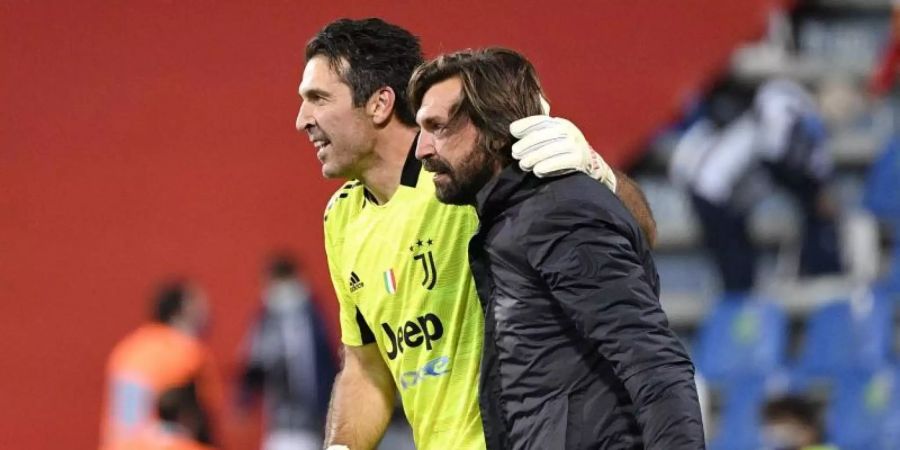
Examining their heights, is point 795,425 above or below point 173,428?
above

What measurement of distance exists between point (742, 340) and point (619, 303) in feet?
17.7

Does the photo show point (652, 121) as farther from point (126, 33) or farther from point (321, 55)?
point (321, 55)

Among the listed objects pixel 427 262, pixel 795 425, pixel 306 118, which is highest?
pixel 306 118

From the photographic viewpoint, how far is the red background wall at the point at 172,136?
28.4 feet

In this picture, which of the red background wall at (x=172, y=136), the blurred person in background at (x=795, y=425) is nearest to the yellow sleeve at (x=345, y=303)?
the blurred person in background at (x=795, y=425)

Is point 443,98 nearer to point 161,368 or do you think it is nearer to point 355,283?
point 355,283

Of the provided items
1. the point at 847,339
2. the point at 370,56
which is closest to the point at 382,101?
the point at 370,56

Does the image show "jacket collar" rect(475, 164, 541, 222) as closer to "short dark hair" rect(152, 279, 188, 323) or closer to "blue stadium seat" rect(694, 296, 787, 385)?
"blue stadium seat" rect(694, 296, 787, 385)

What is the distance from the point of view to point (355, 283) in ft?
10.9

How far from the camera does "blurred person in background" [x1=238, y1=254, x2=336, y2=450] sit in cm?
847

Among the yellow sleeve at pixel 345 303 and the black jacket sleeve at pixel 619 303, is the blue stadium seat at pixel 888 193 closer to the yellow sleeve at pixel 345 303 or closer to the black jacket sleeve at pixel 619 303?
the yellow sleeve at pixel 345 303

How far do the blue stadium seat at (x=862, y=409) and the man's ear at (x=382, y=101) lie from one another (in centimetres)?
434

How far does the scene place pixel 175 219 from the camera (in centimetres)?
880

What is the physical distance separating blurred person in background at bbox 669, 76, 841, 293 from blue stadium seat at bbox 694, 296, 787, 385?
0.50 ft
